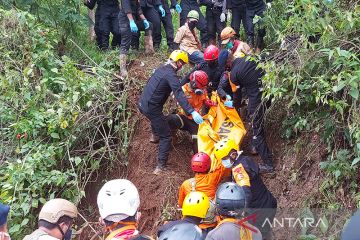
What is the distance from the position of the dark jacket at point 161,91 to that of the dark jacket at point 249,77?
81cm

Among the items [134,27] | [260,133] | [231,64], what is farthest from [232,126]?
[134,27]

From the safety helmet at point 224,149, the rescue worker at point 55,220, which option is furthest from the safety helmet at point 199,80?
the rescue worker at point 55,220

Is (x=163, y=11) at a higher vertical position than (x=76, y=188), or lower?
higher

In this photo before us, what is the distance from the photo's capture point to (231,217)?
462 cm

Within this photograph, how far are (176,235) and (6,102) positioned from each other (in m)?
5.01

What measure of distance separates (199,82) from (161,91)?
0.54 metres

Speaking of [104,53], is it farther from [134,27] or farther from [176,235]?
[176,235]

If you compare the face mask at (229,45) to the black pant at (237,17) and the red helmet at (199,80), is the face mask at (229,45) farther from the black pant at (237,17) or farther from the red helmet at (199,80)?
the black pant at (237,17)

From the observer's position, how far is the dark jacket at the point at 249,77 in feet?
23.9

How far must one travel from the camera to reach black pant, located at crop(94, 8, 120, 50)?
400 inches

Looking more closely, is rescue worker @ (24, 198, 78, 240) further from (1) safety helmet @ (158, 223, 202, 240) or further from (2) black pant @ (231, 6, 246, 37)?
(2) black pant @ (231, 6, 246, 37)

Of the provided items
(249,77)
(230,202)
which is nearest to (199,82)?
(249,77)

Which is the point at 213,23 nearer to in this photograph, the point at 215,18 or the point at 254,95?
the point at 215,18

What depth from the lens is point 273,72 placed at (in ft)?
21.7
